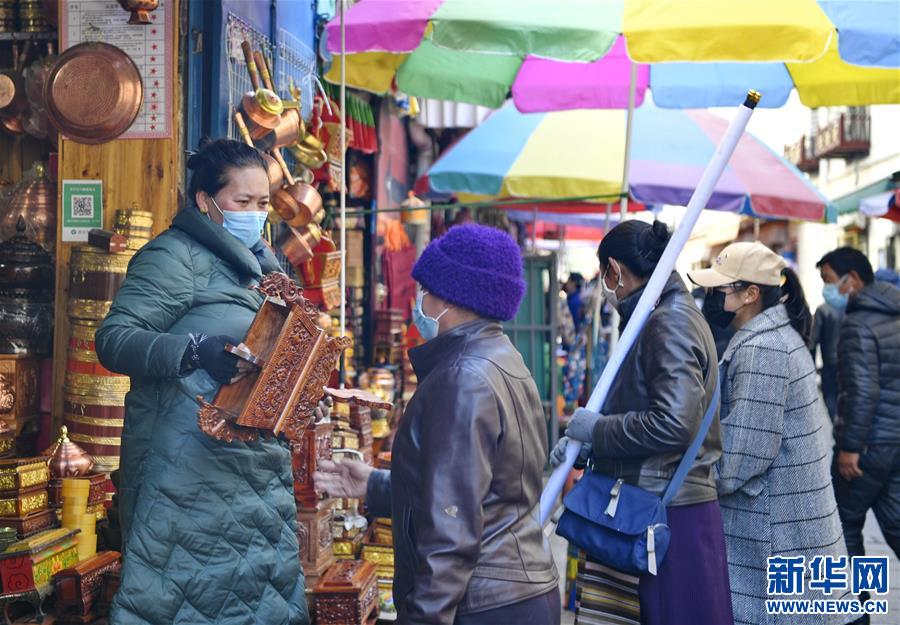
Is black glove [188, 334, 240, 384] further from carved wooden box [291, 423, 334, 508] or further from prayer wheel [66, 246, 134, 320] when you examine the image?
carved wooden box [291, 423, 334, 508]

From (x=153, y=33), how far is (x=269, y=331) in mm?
2247

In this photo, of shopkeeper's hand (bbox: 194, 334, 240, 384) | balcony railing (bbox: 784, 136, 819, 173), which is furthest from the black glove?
balcony railing (bbox: 784, 136, 819, 173)

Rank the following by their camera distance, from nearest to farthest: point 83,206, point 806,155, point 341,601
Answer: point 341,601, point 83,206, point 806,155

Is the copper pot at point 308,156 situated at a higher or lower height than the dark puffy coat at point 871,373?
higher

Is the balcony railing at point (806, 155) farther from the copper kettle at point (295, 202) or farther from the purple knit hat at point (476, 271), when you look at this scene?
the purple knit hat at point (476, 271)

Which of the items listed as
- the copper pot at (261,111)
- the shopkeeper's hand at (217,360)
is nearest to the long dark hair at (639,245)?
the shopkeeper's hand at (217,360)

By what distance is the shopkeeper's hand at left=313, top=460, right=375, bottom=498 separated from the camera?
261 cm

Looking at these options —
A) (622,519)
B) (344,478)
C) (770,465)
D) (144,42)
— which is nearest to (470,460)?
(344,478)

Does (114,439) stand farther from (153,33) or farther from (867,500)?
(867,500)

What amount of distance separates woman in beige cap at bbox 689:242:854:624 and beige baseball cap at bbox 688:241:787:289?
0.01 m

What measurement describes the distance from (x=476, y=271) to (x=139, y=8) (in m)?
2.86

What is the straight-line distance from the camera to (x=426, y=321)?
247 cm

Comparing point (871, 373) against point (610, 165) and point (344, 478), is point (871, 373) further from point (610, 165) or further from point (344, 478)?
point (344, 478)

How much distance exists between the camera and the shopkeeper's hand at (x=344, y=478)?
8.55 feet
